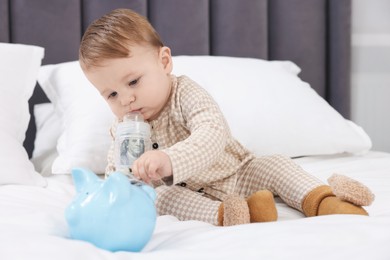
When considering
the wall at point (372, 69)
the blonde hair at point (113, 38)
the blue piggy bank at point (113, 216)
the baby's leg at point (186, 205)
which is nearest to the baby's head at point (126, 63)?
the blonde hair at point (113, 38)

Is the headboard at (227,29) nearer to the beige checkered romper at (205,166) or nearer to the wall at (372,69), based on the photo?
the wall at (372,69)

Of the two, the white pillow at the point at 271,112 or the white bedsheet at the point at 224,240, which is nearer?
the white bedsheet at the point at 224,240

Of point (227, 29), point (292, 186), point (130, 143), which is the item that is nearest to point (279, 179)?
point (292, 186)

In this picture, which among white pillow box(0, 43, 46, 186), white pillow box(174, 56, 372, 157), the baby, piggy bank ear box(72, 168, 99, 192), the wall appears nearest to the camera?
piggy bank ear box(72, 168, 99, 192)

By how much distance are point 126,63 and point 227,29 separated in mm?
949

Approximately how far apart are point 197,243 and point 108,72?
1.61 feet

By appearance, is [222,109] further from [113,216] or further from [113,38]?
[113,216]

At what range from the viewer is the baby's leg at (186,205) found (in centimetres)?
100

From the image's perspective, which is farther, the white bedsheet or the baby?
the baby

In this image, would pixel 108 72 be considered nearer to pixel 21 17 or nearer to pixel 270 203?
pixel 270 203

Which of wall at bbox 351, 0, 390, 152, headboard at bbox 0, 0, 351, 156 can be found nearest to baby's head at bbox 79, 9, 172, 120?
headboard at bbox 0, 0, 351, 156

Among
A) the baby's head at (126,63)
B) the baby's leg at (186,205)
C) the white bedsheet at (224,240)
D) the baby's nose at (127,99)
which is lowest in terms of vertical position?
the baby's leg at (186,205)

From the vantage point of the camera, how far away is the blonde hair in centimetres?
105

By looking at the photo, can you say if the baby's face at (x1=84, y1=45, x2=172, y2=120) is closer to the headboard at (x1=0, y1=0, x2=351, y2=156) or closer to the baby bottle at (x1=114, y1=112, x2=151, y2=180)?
the baby bottle at (x1=114, y1=112, x2=151, y2=180)
